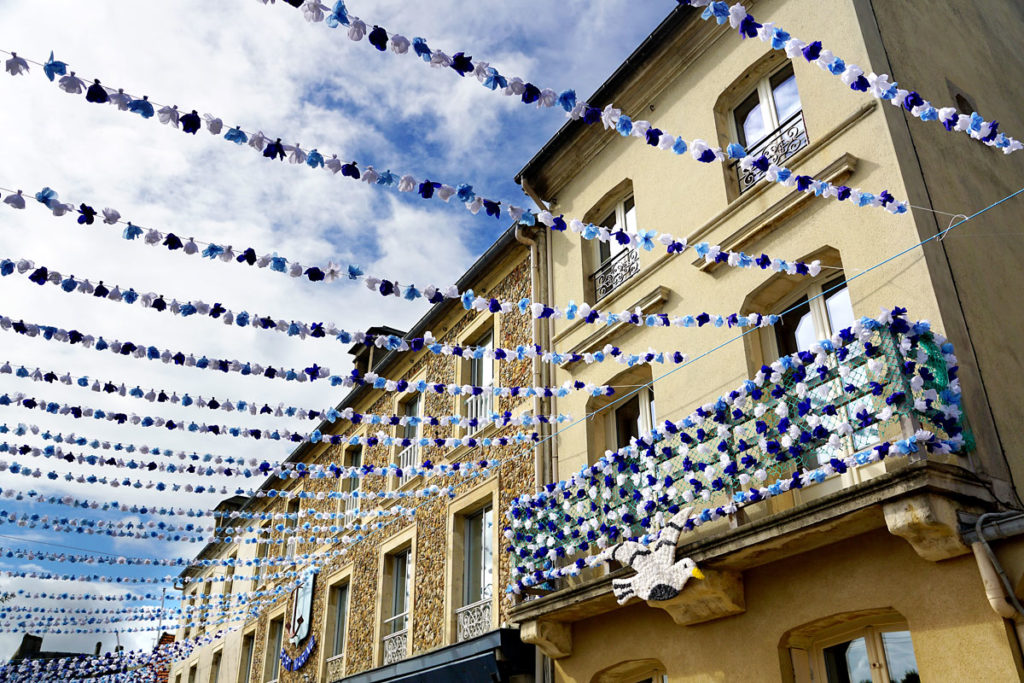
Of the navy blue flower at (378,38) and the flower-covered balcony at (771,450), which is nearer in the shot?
the navy blue flower at (378,38)

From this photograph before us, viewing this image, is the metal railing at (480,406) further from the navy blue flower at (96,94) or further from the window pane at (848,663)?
the navy blue flower at (96,94)

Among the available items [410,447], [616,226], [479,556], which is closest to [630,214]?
[616,226]

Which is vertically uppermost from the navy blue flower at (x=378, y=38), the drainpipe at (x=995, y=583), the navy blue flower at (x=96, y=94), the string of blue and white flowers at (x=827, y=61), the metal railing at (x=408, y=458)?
the metal railing at (x=408, y=458)

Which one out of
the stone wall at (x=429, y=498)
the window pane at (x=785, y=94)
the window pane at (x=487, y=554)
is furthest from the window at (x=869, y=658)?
the window pane at (x=487, y=554)

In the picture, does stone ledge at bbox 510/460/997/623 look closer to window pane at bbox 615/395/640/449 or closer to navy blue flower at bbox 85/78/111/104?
window pane at bbox 615/395/640/449

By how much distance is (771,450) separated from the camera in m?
6.46

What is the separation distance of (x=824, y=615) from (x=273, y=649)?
15183 mm

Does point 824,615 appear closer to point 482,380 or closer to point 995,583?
point 995,583

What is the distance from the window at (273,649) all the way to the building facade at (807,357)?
1116 centimetres

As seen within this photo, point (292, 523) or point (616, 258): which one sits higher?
point (616, 258)

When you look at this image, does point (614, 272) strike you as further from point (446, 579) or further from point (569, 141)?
point (446, 579)

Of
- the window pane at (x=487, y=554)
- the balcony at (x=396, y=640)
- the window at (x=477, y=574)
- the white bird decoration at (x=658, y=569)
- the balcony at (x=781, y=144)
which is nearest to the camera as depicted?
the white bird decoration at (x=658, y=569)

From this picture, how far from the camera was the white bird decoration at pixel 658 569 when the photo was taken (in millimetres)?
7027

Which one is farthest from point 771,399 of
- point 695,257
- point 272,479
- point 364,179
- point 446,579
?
point 272,479
